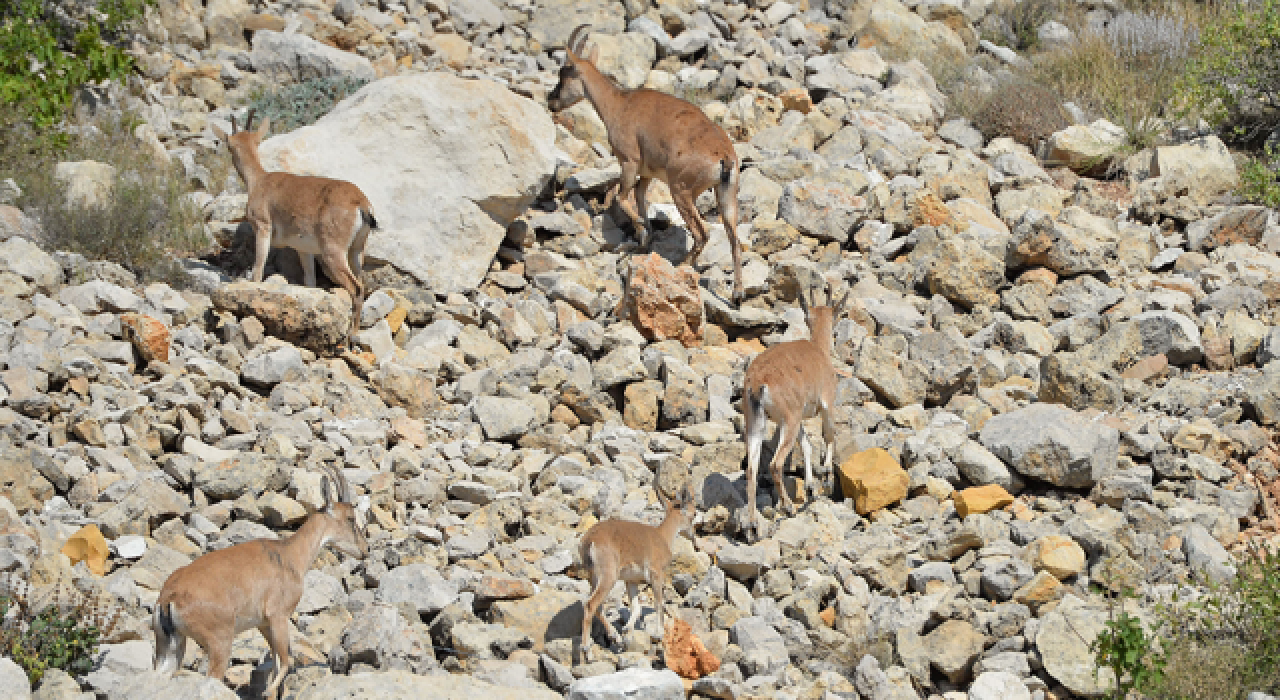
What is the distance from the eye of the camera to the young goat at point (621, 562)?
8125 mm

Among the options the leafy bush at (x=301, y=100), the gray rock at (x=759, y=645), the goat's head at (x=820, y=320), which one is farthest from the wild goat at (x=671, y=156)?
the gray rock at (x=759, y=645)

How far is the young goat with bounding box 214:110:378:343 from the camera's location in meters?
12.4

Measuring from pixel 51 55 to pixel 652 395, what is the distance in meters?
8.56

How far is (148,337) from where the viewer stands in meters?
10.8

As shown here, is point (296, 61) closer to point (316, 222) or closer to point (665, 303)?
point (316, 222)

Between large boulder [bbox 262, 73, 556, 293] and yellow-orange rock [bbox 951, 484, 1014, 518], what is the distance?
19.4 ft

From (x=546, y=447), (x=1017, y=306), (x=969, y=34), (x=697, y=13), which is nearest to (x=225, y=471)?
(x=546, y=447)

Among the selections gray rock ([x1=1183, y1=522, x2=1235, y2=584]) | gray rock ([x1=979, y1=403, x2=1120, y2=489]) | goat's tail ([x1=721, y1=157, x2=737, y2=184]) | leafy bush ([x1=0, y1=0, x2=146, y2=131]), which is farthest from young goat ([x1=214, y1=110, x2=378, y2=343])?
gray rock ([x1=1183, y1=522, x2=1235, y2=584])

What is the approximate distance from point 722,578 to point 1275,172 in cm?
1012

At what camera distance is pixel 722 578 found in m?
9.11

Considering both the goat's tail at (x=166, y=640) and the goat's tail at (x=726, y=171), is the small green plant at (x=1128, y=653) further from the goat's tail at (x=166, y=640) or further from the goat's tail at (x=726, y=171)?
the goat's tail at (x=726, y=171)

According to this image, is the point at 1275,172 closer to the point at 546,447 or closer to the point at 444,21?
the point at 546,447

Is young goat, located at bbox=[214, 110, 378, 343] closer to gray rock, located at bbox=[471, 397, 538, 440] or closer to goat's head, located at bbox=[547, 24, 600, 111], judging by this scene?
gray rock, located at bbox=[471, 397, 538, 440]

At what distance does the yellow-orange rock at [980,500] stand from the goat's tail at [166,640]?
587cm
